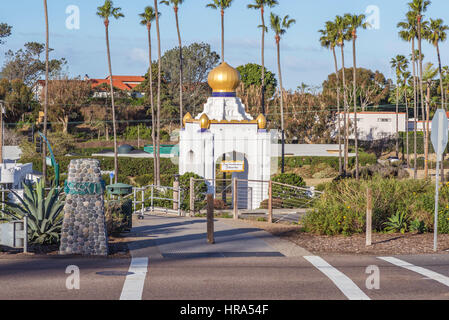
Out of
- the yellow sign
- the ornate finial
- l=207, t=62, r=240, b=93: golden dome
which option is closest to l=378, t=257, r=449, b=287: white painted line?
the yellow sign

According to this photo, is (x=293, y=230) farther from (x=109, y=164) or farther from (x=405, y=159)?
(x=405, y=159)

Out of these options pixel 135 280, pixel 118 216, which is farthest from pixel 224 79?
pixel 135 280

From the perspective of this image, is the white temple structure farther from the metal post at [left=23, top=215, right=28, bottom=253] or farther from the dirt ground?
the metal post at [left=23, top=215, right=28, bottom=253]

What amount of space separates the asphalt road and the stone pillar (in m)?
0.40

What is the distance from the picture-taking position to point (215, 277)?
10922mm

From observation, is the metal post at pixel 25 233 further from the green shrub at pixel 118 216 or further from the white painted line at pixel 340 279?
the white painted line at pixel 340 279

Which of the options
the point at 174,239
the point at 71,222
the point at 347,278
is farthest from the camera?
the point at 174,239

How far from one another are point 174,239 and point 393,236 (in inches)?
214

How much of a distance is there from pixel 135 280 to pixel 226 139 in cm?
2334

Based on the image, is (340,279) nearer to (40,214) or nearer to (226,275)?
(226,275)

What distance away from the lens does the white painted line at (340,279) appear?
380 inches

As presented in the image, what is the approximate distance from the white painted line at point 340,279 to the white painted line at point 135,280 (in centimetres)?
309

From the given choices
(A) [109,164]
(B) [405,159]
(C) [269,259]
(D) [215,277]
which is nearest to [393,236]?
(C) [269,259]

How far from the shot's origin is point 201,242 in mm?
15414
